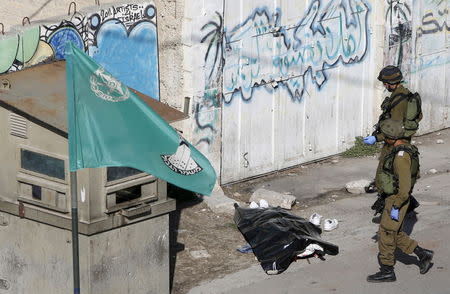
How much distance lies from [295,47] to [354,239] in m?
3.00

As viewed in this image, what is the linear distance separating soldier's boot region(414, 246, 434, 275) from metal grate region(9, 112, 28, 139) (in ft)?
12.3

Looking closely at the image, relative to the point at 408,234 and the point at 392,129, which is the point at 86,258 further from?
the point at 408,234

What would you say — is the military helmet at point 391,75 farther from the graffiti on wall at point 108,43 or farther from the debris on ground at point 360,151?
the debris on ground at point 360,151

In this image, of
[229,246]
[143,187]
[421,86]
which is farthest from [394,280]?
[421,86]

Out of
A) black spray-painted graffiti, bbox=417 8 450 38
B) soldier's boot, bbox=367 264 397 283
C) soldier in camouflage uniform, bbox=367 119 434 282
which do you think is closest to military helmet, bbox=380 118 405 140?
soldier in camouflage uniform, bbox=367 119 434 282

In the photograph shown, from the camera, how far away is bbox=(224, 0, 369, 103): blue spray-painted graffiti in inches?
479

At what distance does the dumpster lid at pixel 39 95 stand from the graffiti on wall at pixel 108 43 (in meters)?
1.92

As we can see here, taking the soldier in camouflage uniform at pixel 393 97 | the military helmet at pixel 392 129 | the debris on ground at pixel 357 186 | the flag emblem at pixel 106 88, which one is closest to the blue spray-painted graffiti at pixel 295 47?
the debris on ground at pixel 357 186

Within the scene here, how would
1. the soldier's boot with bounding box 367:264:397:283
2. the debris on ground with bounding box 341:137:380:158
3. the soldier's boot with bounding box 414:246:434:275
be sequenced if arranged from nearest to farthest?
the soldier's boot with bounding box 367:264:397:283 < the soldier's boot with bounding box 414:246:434:275 < the debris on ground with bounding box 341:137:380:158

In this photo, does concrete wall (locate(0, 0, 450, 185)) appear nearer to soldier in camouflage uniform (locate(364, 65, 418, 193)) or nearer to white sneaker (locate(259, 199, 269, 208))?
white sneaker (locate(259, 199, 269, 208))

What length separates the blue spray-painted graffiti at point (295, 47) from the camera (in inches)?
479

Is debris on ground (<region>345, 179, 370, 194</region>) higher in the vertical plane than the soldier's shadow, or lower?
higher

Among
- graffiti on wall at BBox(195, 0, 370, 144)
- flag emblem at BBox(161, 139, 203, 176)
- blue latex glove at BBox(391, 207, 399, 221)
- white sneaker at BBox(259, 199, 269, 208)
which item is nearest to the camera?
flag emblem at BBox(161, 139, 203, 176)

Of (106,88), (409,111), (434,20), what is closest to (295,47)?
(409,111)
